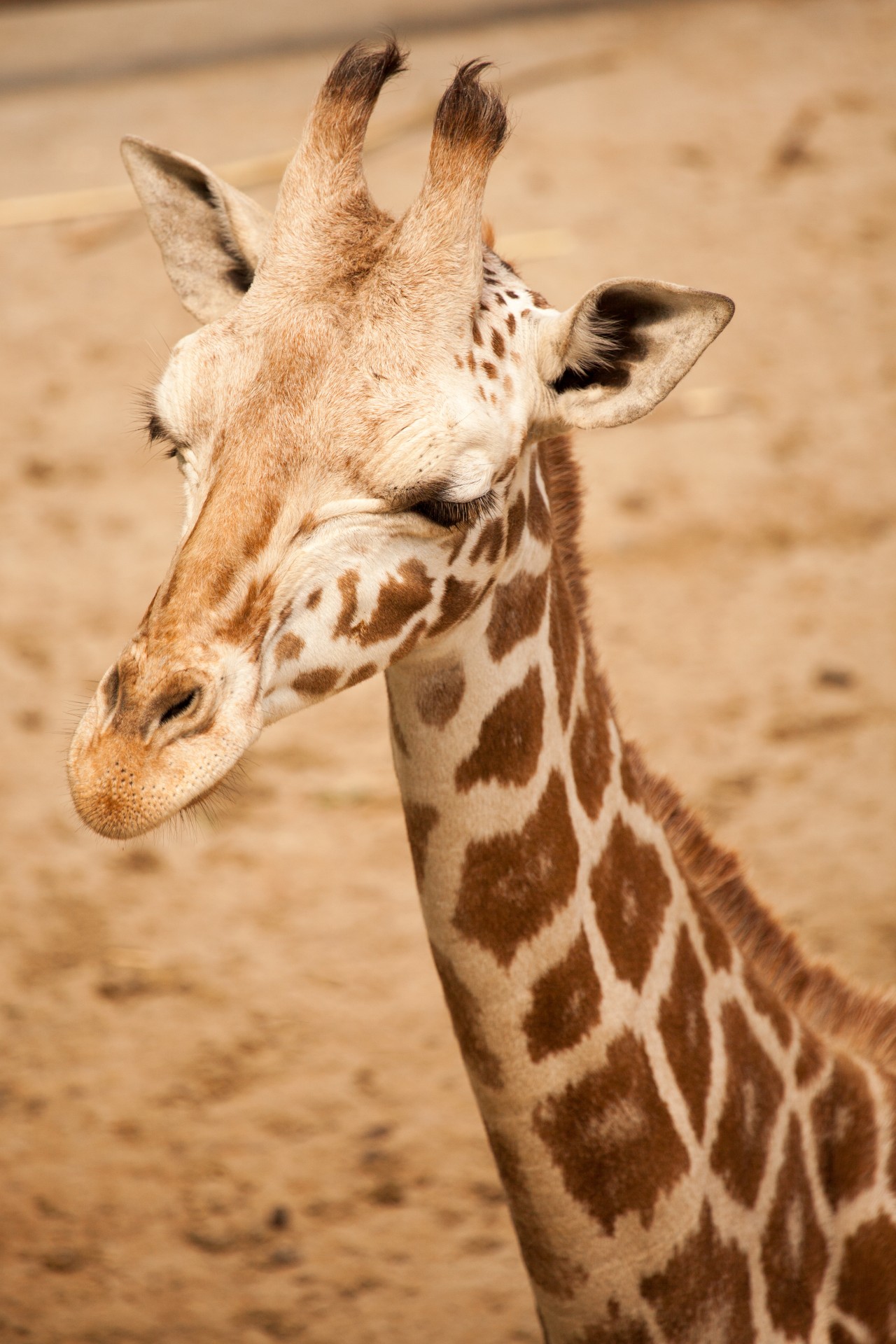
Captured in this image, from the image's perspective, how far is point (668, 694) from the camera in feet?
21.4

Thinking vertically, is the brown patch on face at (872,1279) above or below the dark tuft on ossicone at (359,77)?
below

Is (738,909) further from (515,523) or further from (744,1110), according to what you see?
(515,523)

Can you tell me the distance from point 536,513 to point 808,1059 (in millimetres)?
1339

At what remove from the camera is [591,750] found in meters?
2.83

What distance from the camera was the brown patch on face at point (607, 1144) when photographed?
2.66 meters

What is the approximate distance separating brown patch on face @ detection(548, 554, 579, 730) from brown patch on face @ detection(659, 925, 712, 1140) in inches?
21.7

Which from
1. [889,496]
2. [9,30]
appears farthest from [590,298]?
[9,30]

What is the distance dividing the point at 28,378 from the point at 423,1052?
567 centimetres

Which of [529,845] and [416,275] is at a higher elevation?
[416,275]

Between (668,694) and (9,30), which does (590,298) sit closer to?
(668,694)

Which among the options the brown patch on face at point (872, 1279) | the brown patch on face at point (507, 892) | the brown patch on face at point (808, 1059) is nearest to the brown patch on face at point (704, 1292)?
the brown patch on face at point (872, 1279)

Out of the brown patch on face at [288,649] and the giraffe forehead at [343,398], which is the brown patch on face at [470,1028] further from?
the giraffe forehead at [343,398]

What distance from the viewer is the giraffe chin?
2203 mm

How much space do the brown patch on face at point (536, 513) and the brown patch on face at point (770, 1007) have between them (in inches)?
41.9
